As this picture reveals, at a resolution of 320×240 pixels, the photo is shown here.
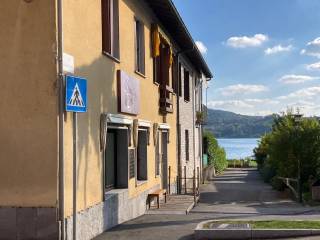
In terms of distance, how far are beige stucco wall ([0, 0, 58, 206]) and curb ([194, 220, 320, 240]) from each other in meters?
2.81

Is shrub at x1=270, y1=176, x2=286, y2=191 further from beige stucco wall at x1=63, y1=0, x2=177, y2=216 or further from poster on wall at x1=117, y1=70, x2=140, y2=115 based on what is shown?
beige stucco wall at x1=63, y1=0, x2=177, y2=216

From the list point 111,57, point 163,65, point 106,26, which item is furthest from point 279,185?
point 106,26

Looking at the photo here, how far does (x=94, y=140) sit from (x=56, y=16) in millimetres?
2745

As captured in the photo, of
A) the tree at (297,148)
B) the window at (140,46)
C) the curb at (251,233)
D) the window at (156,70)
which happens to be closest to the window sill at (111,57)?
the window at (140,46)

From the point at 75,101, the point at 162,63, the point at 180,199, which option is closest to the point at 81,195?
the point at 75,101

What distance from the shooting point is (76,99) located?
8266 mm

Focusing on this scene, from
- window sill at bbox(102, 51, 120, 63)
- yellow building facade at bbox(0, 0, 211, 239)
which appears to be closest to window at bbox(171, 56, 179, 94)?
yellow building facade at bbox(0, 0, 211, 239)

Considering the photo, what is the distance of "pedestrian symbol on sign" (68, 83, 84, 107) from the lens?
819 centimetres

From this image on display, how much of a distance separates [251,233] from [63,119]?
3.76m

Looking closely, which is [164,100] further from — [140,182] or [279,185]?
[279,185]

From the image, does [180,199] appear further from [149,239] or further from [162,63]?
[149,239]

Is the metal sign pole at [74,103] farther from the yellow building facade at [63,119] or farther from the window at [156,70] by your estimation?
the window at [156,70]

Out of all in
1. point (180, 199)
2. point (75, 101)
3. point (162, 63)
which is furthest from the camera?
point (162, 63)

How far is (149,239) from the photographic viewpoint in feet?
32.7
